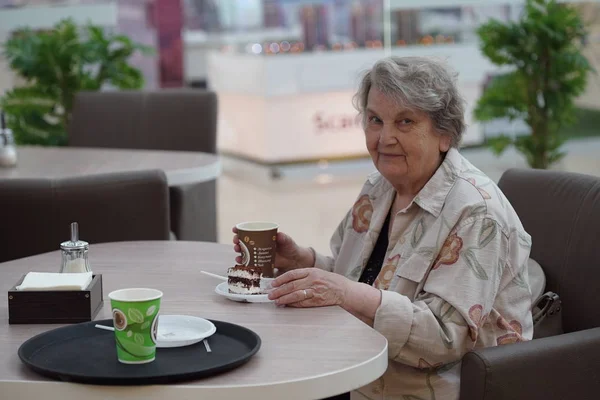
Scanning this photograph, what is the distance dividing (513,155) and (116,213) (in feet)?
17.1

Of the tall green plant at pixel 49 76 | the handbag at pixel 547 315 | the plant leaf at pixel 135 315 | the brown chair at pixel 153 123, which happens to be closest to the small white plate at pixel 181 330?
the plant leaf at pixel 135 315

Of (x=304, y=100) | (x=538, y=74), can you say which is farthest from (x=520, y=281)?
(x=304, y=100)

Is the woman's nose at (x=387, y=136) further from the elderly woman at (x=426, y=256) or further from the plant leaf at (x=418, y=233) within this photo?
the plant leaf at (x=418, y=233)

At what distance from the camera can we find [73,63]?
5840 millimetres

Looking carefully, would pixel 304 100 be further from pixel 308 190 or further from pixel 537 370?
pixel 537 370

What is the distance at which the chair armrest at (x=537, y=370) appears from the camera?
79.0 inches

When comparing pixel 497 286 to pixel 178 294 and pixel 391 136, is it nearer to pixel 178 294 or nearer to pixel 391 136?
pixel 391 136

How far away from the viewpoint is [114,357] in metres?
1.72

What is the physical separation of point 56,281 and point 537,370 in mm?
1006

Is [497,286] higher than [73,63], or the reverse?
[73,63]

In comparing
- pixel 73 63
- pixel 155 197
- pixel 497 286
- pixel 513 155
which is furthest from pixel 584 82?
pixel 497 286

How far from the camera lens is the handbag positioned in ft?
7.72

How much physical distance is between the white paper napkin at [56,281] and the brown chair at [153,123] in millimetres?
2626

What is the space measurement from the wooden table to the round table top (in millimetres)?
1309
